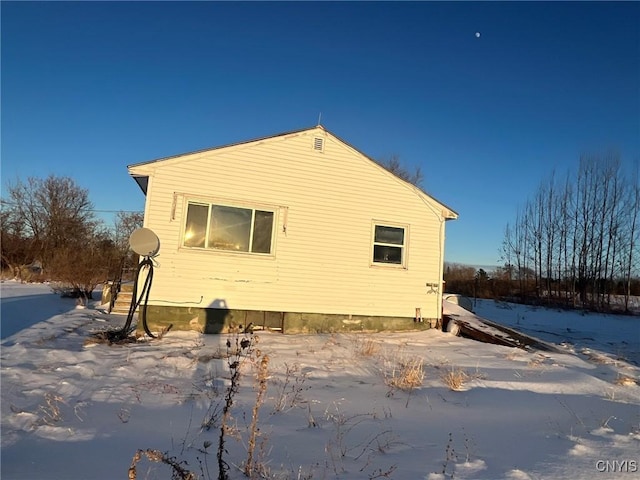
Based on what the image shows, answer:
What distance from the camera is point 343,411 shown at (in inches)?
171

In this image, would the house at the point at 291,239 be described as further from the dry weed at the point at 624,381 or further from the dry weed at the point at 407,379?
the dry weed at the point at 624,381

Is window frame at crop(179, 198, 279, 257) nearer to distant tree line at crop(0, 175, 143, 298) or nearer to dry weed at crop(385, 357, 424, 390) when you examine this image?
dry weed at crop(385, 357, 424, 390)

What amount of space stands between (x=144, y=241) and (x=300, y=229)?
3516 mm

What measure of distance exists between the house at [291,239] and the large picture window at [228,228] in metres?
0.02

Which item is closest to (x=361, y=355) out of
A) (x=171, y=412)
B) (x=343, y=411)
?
(x=343, y=411)

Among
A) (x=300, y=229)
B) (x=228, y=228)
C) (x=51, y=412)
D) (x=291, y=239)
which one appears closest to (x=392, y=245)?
(x=300, y=229)

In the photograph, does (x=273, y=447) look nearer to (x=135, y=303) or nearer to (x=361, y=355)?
(x=361, y=355)

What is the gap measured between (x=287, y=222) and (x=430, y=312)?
4.51m

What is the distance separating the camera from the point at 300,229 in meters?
10.3

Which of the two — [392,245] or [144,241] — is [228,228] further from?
[392,245]

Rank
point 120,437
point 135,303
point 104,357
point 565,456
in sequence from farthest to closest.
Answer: point 135,303
point 104,357
point 120,437
point 565,456

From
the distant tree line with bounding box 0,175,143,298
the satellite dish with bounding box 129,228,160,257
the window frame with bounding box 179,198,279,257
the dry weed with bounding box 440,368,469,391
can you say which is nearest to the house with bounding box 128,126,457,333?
the window frame with bounding box 179,198,279,257

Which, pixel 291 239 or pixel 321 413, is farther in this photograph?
pixel 291 239

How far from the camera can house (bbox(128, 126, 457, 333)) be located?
946cm
